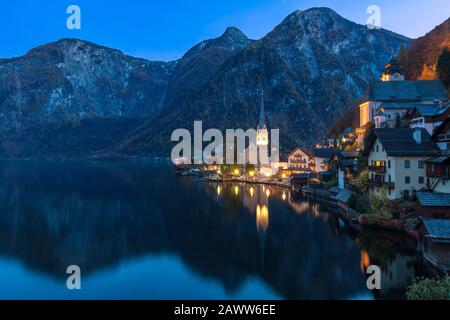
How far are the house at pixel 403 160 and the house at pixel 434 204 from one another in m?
7.17

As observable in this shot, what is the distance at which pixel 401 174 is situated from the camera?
159 feet

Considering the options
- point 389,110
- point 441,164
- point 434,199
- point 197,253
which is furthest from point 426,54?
point 197,253

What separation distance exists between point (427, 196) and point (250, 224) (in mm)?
23922

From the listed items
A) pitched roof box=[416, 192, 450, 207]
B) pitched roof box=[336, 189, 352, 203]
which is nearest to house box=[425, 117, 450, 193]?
pitched roof box=[416, 192, 450, 207]

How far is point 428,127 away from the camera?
5559 cm

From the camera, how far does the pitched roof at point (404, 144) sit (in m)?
47.7

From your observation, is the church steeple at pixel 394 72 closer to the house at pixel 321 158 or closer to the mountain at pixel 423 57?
the mountain at pixel 423 57

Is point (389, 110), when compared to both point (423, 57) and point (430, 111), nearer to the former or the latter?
point (430, 111)

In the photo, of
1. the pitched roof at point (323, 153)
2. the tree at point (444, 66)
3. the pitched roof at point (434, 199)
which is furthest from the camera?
the pitched roof at point (323, 153)

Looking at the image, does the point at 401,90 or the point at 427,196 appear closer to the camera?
the point at 427,196

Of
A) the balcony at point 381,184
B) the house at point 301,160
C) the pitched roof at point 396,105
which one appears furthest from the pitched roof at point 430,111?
the house at point 301,160
